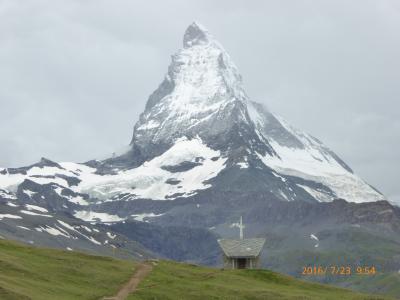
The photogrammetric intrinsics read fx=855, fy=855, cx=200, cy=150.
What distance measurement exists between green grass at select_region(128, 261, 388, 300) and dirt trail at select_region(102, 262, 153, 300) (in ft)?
2.81

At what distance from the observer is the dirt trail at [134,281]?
95.7 m

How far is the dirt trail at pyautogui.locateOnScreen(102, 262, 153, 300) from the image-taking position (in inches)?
3767

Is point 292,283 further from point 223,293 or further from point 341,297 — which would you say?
point 223,293

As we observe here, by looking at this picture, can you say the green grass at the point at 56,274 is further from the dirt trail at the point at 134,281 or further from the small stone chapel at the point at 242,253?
the small stone chapel at the point at 242,253

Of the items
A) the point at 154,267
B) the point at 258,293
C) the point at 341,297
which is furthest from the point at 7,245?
the point at 341,297

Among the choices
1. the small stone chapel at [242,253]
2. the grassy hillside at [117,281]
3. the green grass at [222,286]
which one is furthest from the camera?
the small stone chapel at [242,253]

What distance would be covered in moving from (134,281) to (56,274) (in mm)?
10021

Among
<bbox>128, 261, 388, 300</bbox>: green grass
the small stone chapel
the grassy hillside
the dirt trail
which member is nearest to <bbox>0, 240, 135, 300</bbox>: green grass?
the grassy hillside

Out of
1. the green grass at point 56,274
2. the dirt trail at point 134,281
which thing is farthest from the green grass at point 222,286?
the green grass at point 56,274

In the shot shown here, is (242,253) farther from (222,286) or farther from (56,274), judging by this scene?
(56,274)

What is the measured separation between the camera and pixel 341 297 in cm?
11188

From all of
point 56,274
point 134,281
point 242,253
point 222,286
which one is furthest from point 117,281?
point 242,253

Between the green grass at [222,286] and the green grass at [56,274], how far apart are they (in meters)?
4.25

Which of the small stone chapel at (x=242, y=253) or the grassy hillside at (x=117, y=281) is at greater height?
the small stone chapel at (x=242, y=253)
